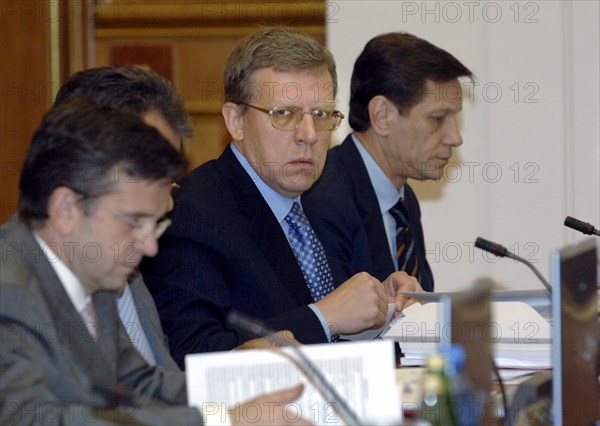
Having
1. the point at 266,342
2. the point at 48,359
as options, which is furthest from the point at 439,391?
the point at 266,342

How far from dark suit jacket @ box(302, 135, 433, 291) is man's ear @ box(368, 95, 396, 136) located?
12cm

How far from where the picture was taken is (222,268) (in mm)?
2273

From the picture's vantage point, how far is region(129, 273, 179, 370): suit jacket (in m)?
2.01

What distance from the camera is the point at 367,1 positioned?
12.5 ft

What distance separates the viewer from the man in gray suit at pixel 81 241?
Answer: 1486mm

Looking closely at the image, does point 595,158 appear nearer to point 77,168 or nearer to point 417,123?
point 417,123

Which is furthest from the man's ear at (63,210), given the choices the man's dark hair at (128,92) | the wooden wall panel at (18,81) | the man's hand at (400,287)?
the wooden wall panel at (18,81)

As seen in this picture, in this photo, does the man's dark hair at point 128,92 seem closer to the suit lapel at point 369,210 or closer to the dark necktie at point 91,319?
the dark necktie at point 91,319

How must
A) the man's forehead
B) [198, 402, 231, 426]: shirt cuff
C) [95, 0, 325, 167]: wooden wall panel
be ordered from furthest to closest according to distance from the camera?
[95, 0, 325, 167]: wooden wall panel, the man's forehead, [198, 402, 231, 426]: shirt cuff

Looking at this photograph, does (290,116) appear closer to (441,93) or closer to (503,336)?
(503,336)

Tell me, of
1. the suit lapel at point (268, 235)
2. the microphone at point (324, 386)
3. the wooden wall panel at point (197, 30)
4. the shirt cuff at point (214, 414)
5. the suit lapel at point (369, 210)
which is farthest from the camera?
the wooden wall panel at point (197, 30)

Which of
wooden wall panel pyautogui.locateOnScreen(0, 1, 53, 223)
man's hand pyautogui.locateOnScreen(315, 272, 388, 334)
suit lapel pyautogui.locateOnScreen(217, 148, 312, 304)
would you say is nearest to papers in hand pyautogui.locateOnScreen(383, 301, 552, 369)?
man's hand pyautogui.locateOnScreen(315, 272, 388, 334)

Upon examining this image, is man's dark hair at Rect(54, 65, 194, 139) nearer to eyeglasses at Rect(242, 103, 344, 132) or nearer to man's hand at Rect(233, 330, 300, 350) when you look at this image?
eyeglasses at Rect(242, 103, 344, 132)

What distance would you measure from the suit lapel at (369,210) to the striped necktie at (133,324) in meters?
1.02
